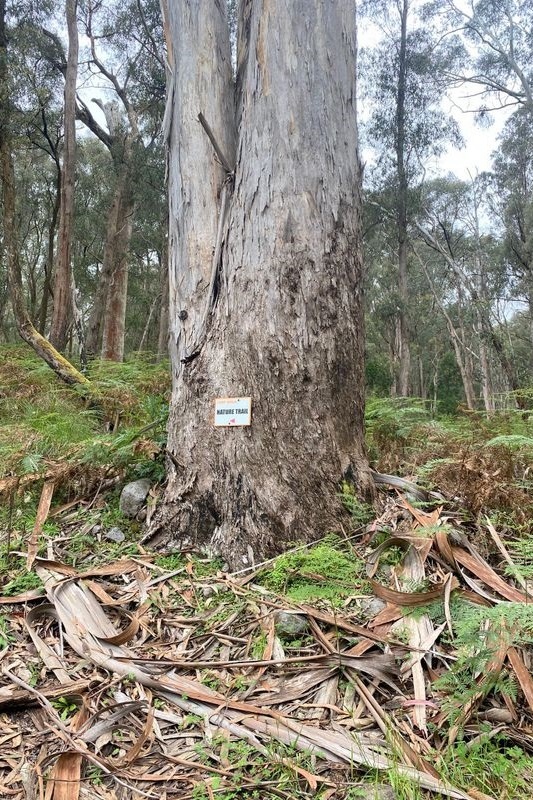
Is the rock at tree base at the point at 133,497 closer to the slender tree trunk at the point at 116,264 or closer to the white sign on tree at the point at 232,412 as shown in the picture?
the white sign on tree at the point at 232,412

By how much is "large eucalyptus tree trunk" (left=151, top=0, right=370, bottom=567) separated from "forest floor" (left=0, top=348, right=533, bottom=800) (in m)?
0.22

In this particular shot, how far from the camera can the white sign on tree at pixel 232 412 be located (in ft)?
7.60

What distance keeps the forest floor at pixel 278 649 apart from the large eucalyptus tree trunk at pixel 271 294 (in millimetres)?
220

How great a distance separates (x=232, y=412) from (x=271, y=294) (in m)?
0.55

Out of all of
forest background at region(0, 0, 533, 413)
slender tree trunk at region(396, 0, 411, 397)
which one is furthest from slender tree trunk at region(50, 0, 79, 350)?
slender tree trunk at region(396, 0, 411, 397)

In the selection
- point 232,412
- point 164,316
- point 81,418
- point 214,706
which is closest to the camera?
point 214,706

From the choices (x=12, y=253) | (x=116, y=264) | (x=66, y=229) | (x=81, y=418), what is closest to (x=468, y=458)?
(x=81, y=418)

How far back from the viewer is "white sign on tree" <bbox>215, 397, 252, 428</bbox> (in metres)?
2.32

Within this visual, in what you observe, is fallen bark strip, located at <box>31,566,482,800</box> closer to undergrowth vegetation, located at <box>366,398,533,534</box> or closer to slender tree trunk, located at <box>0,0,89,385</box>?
undergrowth vegetation, located at <box>366,398,533,534</box>

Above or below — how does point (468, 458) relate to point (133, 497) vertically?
above

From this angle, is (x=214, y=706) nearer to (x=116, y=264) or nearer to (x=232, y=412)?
(x=232, y=412)

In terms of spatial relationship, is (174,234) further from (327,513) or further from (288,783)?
(288,783)

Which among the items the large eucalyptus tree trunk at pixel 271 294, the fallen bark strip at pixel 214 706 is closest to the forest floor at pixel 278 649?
the fallen bark strip at pixel 214 706

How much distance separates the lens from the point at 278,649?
1.72m
